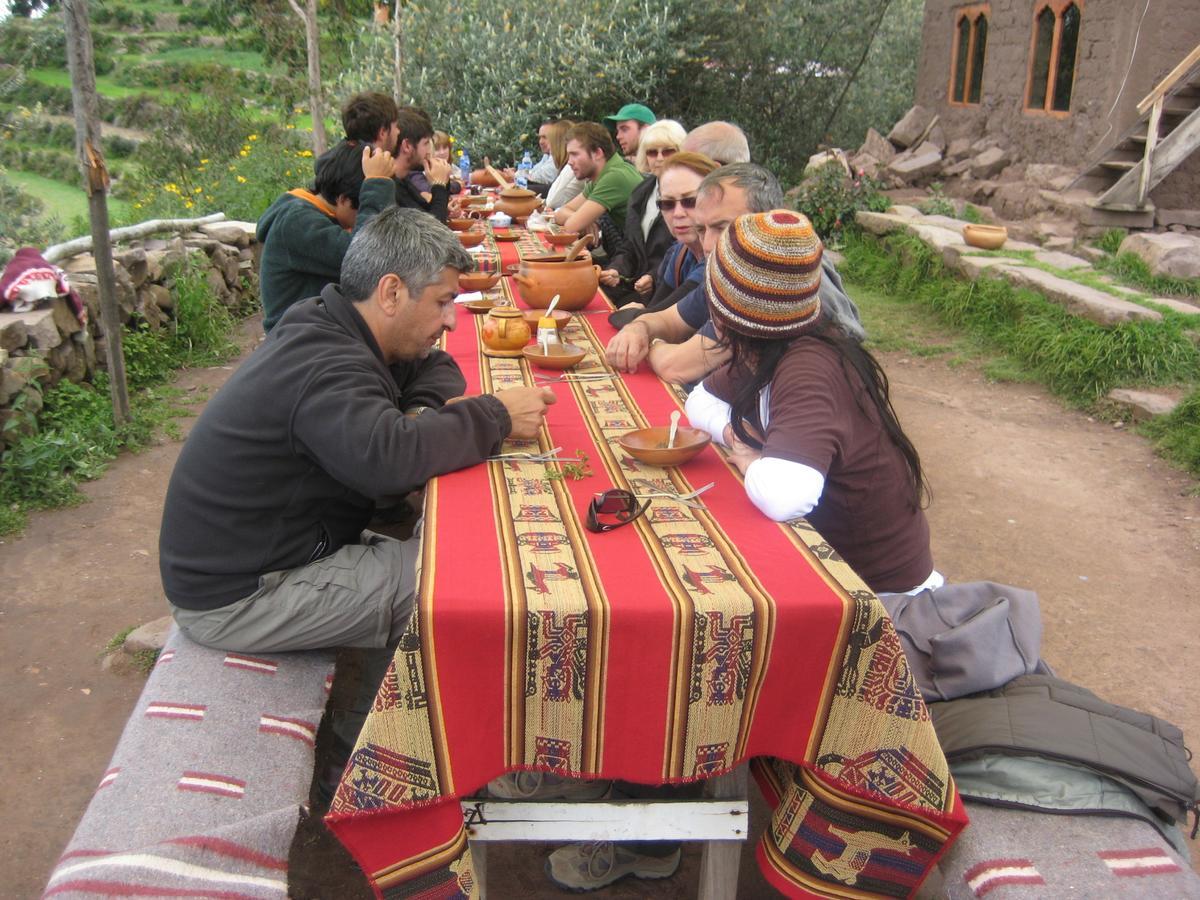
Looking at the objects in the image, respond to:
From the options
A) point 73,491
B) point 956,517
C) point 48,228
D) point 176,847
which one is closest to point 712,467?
point 176,847

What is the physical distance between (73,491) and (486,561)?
11.3ft

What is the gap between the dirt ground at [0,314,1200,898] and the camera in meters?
2.76

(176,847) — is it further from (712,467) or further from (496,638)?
(712,467)

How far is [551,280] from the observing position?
3.79 meters

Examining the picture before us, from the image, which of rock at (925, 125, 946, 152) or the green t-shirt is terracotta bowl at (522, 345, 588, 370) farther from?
rock at (925, 125, 946, 152)

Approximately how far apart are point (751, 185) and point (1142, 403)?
3.79m

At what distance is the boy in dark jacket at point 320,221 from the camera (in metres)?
3.96

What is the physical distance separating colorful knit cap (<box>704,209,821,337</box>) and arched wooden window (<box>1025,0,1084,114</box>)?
9.00m

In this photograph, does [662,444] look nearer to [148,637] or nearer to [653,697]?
[653,697]

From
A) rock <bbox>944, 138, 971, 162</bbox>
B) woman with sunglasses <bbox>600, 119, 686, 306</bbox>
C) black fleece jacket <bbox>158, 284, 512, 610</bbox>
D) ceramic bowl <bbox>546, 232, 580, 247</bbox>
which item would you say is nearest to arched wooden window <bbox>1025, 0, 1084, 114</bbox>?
rock <bbox>944, 138, 971, 162</bbox>

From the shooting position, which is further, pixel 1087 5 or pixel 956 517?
pixel 1087 5

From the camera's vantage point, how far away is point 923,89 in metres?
12.7

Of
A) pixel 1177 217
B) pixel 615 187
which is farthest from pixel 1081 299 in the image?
pixel 615 187

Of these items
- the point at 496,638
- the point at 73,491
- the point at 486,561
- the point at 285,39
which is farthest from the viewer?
the point at 285,39
